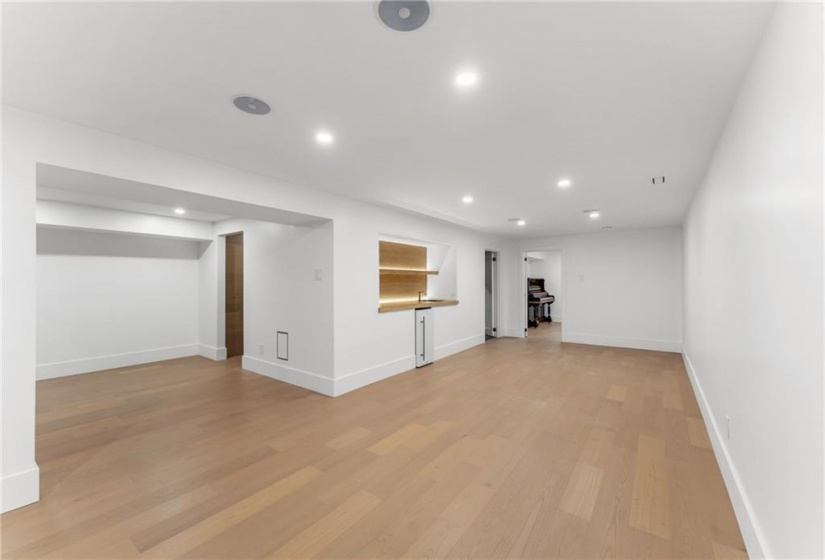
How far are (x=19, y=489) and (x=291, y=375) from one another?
8.33 feet

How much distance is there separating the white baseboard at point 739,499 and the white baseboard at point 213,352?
6206 mm

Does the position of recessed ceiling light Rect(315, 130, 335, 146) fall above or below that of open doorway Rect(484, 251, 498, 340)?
above

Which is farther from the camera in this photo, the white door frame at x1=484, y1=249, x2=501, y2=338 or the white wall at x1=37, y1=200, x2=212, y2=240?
the white door frame at x1=484, y1=249, x2=501, y2=338

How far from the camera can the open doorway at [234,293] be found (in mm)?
5883

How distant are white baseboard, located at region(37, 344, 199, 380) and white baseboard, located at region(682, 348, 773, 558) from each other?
22.8ft

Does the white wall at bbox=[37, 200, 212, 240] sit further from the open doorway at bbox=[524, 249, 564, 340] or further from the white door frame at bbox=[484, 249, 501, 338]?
the open doorway at bbox=[524, 249, 564, 340]

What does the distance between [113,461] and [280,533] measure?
165 centimetres

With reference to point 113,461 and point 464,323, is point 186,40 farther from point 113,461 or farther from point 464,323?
point 464,323

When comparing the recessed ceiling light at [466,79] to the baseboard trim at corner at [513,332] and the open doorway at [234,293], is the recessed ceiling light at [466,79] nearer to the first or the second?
the open doorway at [234,293]

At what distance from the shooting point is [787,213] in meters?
1.24

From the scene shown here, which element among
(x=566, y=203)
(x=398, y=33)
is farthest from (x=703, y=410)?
(x=398, y=33)

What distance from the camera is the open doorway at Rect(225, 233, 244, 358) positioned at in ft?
19.3

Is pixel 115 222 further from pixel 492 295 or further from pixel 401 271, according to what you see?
pixel 492 295

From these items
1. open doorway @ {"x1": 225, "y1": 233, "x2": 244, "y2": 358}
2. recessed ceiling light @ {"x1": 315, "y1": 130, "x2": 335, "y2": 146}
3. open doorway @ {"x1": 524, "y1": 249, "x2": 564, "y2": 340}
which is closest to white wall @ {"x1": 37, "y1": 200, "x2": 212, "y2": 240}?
open doorway @ {"x1": 225, "y1": 233, "x2": 244, "y2": 358}
